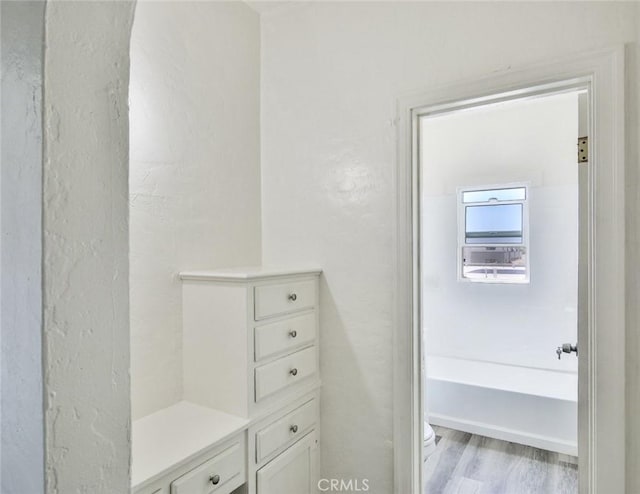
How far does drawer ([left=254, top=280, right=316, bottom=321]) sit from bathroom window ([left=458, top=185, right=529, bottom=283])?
204 centimetres

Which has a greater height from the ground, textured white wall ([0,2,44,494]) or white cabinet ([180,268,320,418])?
textured white wall ([0,2,44,494])

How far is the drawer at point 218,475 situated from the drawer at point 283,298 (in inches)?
19.9

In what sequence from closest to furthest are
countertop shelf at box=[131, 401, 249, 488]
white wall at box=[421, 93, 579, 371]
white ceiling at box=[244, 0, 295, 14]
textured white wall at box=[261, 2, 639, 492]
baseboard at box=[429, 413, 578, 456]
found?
countertop shelf at box=[131, 401, 249, 488] → textured white wall at box=[261, 2, 639, 492] → white ceiling at box=[244, 0, 295, 14] → baseboard at box=[429, 413, 578, 456] → white wall at box=[421, 93, 579, 371]

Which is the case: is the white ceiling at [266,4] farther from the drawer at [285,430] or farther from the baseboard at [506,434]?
the baseboard at [506,434]

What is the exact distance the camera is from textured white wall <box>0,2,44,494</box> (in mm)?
519

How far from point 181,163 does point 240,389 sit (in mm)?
991

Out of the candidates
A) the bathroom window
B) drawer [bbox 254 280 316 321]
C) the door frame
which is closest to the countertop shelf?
drawer [bbox 254 280 316 321]

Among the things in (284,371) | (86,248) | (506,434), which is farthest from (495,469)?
(86,248)

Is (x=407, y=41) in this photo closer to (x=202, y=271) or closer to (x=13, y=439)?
(x=202, y=271)

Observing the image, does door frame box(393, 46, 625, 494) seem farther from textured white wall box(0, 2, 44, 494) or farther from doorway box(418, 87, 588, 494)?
textured white wall box(0, 2, 44, 494)

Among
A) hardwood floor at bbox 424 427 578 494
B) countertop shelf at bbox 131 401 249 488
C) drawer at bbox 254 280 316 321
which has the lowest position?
hardwood floor at bbox 424 427 578 494

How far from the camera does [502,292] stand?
328cm

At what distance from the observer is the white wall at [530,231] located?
9.93ft

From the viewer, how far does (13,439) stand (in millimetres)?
557
